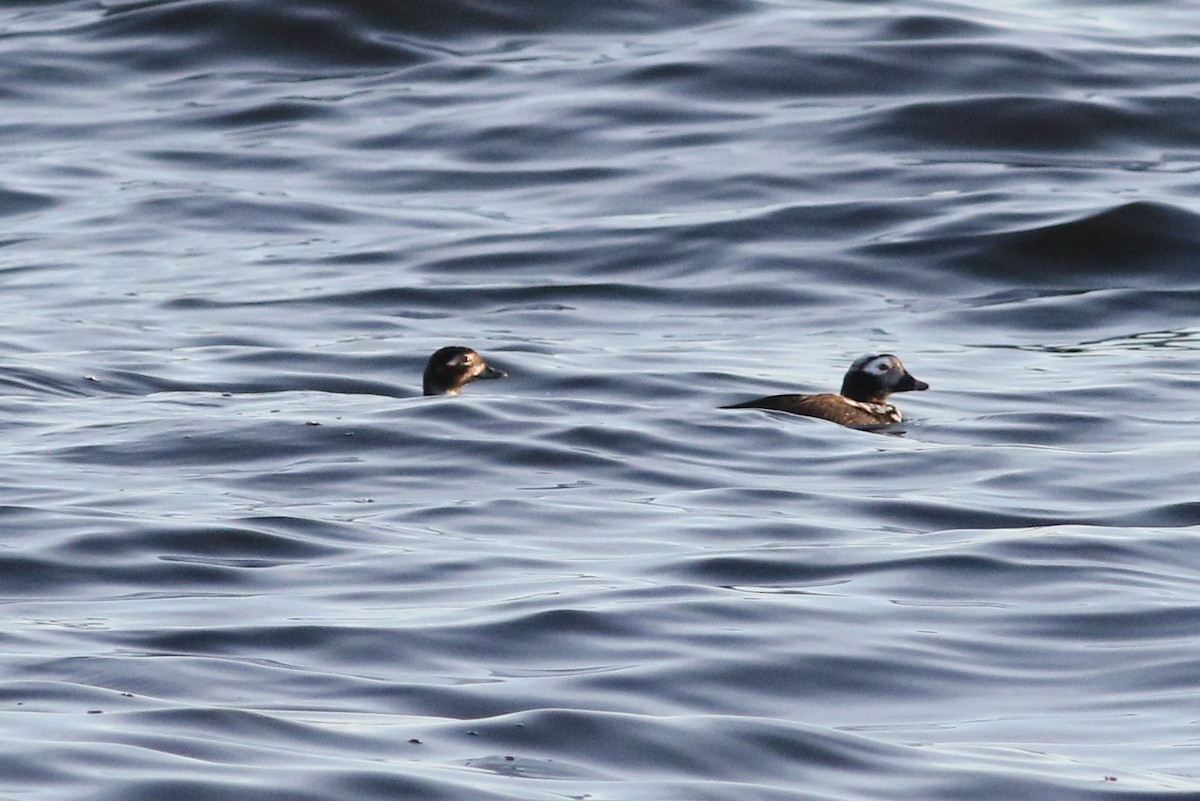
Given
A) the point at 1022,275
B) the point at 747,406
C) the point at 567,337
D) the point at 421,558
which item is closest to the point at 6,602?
the point at 421,558

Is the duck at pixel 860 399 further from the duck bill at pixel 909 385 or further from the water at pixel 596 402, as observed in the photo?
the water at pixel 596 402

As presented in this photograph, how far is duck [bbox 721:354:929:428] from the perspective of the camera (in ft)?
42.3

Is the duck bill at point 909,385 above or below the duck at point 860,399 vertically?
below

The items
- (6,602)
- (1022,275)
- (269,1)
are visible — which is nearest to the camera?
(6,602)

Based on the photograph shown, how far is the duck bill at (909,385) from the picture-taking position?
1351cm

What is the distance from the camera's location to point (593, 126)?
2156cm

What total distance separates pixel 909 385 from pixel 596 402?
1634 mm

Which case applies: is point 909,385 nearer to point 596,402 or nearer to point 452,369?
point 596,402

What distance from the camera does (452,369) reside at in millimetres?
13773

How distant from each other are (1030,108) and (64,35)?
9.65 metres

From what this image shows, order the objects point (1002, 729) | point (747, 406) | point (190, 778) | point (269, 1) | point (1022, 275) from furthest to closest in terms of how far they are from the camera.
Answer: point (269, 1), point (1022, 275), point (747, 406), point (1002, 729), point (190, 778)

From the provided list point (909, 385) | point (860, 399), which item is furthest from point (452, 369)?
point (909, 385)

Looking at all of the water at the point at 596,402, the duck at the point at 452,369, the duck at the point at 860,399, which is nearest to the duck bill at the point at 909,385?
the duck at the point at 860,399

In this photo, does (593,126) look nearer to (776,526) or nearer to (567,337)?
(567,337)
